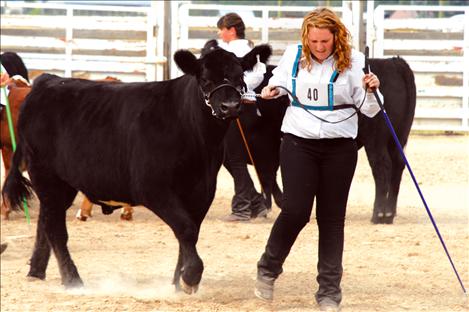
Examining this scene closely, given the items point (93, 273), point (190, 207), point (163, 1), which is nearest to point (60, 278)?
point (93, 273)

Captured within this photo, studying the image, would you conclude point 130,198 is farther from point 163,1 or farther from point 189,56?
point 163,1

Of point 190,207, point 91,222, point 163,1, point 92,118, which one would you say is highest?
point 163,1

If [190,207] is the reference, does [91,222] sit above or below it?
below

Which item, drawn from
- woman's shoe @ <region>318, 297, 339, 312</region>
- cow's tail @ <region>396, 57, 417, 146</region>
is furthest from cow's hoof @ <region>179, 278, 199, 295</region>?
cow's tail @ <region>396, 57, 417, 146</region>

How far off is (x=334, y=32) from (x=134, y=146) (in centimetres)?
161

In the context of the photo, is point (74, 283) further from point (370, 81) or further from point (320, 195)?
point (370, 81)

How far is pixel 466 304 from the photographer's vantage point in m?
6.73

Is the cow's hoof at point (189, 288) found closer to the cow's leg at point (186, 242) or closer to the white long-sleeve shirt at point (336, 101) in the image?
the cow's leg at point (186, 242)

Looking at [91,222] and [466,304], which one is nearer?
[466,304]

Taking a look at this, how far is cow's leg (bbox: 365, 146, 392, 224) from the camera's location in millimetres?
10305

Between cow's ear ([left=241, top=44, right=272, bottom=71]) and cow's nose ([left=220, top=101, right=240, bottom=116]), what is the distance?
52 centimetres

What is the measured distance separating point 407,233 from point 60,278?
336 centimetres

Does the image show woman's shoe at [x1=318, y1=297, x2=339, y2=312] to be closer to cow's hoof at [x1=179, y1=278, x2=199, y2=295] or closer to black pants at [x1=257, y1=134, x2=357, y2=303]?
black pants at [x1=257, y1=134, x2=357, y2=303]

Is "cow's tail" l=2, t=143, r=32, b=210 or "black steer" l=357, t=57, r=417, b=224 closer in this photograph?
"cow's tail" l=2, t=143, r=32, b=210
